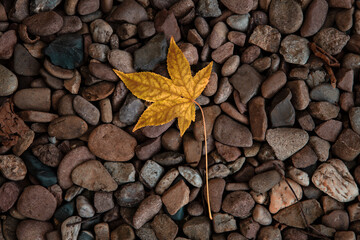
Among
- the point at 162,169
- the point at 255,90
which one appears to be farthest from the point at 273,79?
the point at 162,169

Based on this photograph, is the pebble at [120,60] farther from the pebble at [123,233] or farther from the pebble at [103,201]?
the pebble at [123,233]

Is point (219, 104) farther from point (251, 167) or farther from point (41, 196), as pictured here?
point (41, 196)

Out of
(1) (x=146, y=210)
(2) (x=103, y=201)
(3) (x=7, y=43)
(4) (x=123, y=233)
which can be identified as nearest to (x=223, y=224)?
(1) (x=146, y=210)

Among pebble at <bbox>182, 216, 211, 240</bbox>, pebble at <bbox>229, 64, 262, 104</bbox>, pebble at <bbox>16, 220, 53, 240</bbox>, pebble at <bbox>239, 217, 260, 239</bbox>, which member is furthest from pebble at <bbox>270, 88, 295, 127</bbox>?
pebble at <bbox>16, 220, 53, 240</bbox>

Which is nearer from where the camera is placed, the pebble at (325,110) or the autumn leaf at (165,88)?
the autumn leaf at (165,88)

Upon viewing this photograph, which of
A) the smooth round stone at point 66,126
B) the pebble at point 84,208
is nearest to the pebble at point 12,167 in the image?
the smooth round stone at point 66,126

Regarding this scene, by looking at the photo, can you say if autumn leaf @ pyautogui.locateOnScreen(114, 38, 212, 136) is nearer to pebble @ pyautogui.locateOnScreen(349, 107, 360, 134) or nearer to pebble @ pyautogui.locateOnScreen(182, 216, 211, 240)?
pebble @ pyautogui.locateOnScreen(182, 216, 211, 240)
